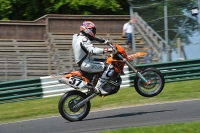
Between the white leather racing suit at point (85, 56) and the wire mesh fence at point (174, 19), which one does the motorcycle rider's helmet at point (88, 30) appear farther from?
the wire mesh fence at point (174, 19)

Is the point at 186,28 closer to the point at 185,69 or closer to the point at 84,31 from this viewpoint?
the point at 185,69

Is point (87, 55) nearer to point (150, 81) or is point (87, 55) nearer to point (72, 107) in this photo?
point (72, 107)

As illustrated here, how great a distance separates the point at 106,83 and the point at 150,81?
932 millimetres

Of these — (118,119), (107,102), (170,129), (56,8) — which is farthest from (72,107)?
(56,8)

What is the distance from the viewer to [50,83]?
15234mm

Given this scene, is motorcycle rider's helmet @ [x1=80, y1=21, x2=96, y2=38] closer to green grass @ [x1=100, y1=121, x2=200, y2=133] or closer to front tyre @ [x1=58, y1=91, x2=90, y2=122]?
front tyre @ [x1=58, y1=91, x2=90, y2=122]

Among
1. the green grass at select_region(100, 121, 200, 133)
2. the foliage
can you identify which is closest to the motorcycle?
the green grass at select_region(100, 121, 200, 133)

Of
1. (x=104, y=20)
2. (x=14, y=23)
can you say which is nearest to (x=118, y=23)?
(x=104, y=20)

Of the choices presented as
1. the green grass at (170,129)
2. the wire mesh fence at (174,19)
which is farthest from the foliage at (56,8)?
the green grass at (170,129)

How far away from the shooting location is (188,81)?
1503cm

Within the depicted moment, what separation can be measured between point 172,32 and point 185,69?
1.30m

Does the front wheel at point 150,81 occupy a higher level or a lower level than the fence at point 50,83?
higher

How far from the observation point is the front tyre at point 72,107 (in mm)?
10008

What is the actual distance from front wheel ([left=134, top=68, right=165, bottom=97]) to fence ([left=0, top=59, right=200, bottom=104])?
489cm
